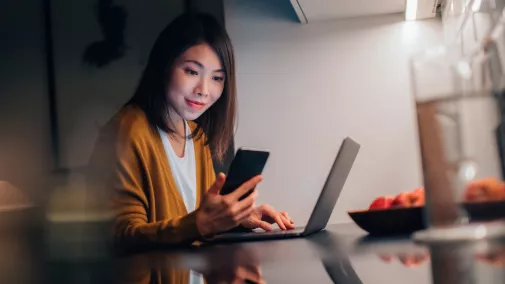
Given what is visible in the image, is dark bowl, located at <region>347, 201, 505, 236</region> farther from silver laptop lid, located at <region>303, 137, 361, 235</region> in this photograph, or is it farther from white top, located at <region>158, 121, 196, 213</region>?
white top, located at <region>158, 121, 196, 213</region>

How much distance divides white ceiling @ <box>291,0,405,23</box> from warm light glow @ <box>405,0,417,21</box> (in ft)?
0.10

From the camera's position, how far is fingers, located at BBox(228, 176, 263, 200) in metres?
1.02

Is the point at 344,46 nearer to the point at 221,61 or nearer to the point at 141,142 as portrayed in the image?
the point at 221,61

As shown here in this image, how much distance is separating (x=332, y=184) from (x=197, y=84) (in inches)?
44.7

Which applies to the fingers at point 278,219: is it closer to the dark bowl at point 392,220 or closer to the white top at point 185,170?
the white top at point 185,170

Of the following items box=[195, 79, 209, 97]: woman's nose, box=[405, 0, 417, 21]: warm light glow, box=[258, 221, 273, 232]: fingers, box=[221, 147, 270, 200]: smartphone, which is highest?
box=[405, 0, 417, 21]: warm light glow

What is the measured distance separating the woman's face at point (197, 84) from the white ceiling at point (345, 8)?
13.3 inches

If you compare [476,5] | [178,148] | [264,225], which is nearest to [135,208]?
[264,225]

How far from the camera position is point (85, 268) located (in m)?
0.63

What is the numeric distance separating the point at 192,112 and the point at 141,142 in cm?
55

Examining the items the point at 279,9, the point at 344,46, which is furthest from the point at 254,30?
the point at 344,46

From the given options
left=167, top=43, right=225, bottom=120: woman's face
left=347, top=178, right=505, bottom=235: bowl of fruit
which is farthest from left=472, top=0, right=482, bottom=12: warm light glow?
left=167, top=43, right=225, bottom=120: woman's face

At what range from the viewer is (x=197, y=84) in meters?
2.10

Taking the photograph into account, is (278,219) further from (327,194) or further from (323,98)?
(323,98)
